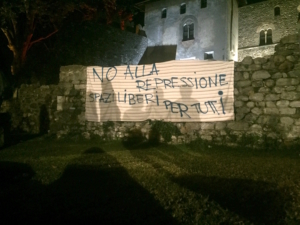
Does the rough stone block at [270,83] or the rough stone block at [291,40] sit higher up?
the rough stone block at [291,40]

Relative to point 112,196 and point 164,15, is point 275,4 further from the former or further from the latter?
point 112,196

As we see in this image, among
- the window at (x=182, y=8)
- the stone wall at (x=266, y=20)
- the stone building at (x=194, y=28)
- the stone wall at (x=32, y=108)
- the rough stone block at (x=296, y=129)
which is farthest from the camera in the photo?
the window at (x=182, y=8)

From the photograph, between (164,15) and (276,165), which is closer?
(276,165)

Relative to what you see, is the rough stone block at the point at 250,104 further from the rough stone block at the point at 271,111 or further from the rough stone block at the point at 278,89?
the rough stone block at the point at 278,89

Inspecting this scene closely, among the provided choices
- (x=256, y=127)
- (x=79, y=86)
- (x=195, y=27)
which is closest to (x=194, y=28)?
(x=195, y=27)

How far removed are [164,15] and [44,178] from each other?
80.2 ft

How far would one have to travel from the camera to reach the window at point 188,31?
24.1 metres

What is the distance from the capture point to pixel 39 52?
17.2 meters

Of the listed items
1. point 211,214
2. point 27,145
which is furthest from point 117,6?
point 211,214

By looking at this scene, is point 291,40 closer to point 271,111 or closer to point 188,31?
point 271,111

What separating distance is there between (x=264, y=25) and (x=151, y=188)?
1043 inches

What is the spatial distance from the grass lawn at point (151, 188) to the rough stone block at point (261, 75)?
196cm

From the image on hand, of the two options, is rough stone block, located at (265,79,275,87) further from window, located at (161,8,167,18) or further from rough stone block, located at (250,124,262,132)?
window, located at (161,8,167,18)

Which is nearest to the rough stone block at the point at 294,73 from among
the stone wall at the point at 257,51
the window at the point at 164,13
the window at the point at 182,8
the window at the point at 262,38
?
the window at the point at 182,8
